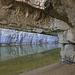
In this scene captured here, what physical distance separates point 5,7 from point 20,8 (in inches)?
31.1

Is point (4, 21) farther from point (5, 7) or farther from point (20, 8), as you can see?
point (20, 8)

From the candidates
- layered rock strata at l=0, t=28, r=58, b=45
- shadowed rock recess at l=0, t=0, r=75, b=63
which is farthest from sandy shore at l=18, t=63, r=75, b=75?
layered rock strata at l=0, t=28, r=58, b=45

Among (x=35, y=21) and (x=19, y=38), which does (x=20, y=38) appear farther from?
(x=35, y=21)

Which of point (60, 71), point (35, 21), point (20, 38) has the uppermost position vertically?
point (35, 21)

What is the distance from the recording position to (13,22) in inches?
186

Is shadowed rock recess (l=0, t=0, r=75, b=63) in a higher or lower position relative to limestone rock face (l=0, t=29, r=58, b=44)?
higher

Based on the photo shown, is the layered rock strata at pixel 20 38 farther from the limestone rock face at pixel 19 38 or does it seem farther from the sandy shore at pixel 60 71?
the sandy shore at pixel 60 71

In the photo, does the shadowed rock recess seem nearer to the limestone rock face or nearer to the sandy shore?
the sandy shore

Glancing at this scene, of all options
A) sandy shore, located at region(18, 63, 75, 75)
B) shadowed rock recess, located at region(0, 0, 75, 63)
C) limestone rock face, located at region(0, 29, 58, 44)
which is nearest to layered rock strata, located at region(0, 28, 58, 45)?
limestone rock face, located at region(0, 29, 58, 44)

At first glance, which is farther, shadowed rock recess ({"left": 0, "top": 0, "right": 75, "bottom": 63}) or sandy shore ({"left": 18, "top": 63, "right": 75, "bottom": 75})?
shadowed rock recess ({"left": 0, "top": 0, "right": 75, "bottom": 63})

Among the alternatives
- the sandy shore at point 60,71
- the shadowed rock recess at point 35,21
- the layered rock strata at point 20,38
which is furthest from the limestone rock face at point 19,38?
the sandy shore at point 60,71

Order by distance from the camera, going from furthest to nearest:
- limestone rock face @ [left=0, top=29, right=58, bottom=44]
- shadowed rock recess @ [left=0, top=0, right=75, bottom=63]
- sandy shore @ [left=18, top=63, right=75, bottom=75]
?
limestone rock face @ [left=0, top=29, right=58, bottom=44] < shadowed rock recess @ [left=0, top=0, right=75, bottom=63] < sandy shore @ [left=18, top=63, right=75, bottom=75]

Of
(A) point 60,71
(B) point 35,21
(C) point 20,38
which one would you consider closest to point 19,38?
(C) point 20,38

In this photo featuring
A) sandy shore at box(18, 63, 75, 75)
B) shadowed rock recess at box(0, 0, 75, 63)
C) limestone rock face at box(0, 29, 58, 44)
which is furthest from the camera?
limestone rock face at box(0, 29, 58, 44)
